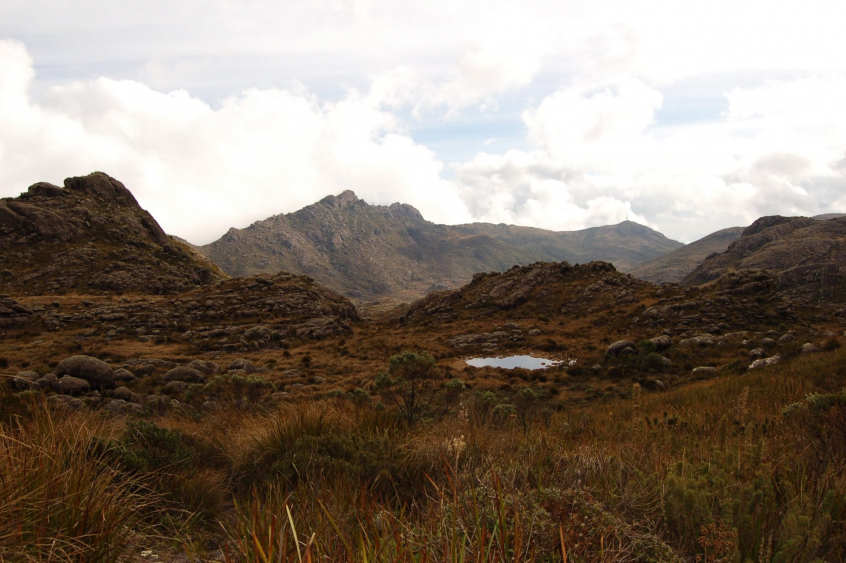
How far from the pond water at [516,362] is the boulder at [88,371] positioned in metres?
25.6

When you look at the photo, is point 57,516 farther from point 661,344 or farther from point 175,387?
point 661,344

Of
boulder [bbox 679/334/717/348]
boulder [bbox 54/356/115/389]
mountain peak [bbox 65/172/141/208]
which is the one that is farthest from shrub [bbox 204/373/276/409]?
mountain peak [bbox 65/172/141/208]

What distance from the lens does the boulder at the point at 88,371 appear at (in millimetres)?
20094

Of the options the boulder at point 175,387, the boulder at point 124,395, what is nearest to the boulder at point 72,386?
the boulder at point 124,395

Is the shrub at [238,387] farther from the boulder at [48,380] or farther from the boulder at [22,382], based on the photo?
the boulder at [48,380]

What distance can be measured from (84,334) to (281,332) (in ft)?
58.6

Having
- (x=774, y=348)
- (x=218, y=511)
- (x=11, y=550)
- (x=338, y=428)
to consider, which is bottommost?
(x=774, y=348)

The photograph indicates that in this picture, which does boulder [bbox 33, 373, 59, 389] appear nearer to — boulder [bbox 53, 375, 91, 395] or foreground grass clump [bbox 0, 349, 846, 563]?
boulder [bbox 53, 375, 91, 395]

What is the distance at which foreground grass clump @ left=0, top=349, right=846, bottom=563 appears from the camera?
2.37m

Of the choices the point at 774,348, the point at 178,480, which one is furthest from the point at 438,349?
the point at 178,480

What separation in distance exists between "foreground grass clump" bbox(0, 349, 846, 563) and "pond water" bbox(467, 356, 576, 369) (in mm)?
27563

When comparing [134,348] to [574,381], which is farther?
[134,348]

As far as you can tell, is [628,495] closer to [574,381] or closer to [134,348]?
[574,381]

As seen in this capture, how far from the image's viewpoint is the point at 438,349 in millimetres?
41188
